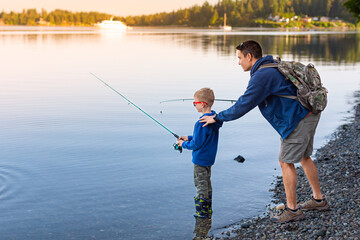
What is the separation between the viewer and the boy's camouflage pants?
18.6 ft

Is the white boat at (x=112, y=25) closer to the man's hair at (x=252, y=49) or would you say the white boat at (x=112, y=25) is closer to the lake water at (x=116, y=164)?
the lake water at (x=116, y=164)

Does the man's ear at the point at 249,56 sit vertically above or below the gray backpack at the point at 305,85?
above

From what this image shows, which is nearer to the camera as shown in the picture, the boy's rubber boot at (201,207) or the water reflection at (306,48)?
the boy's rubber boot at (201,207)

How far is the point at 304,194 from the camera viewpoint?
6.46 metres

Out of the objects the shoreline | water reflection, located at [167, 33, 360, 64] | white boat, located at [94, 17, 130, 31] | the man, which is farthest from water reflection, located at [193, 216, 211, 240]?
white boat, located at [94, 17, 130, 31]

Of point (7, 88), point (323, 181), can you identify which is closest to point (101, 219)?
point (323, 181)

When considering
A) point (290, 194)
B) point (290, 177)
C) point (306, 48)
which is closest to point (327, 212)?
point (290, 194)

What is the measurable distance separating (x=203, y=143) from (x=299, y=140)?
109 cm

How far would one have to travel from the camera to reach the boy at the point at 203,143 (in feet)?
17.7

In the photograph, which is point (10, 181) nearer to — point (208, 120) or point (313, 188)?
point (208, 120)

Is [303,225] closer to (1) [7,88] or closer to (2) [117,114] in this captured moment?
(2) [117,114]

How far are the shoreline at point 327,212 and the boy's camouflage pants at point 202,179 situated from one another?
0.52 metres

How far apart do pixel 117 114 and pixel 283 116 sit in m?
8.90

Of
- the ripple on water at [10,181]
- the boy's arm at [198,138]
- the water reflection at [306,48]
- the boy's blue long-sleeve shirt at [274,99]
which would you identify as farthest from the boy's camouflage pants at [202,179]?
the water reflection at [306,48]
